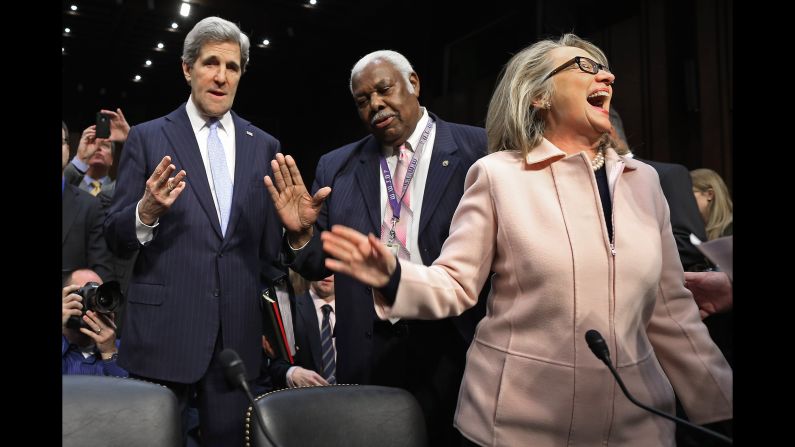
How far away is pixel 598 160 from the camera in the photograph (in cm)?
158

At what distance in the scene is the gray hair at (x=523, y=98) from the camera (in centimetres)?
158

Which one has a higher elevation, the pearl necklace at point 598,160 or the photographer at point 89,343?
the pearl necklace at point 598,160

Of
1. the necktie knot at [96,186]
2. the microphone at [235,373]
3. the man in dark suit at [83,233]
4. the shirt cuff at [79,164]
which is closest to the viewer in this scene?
the microphone at [235,373]

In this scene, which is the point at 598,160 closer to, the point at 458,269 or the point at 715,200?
the point at 458,269

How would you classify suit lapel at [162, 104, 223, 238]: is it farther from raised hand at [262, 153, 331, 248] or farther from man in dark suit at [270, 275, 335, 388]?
man in dark suit at [270, 275, 335, 388]

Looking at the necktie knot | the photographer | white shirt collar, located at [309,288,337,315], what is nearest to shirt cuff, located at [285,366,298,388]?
white shirt collar, located at [309,288,337,315]

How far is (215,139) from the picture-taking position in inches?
85.5

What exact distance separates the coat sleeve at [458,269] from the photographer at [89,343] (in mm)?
1422

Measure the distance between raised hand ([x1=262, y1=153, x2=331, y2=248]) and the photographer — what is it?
0.81 meters

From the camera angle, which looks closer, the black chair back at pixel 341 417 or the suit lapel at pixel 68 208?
the black chair back at pixel 341 417

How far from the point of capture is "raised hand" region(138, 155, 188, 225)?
189 centimetres

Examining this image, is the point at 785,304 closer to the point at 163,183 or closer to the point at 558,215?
the point at 558,215

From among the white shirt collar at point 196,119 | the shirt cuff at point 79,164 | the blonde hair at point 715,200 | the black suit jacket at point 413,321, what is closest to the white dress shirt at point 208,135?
the white shirt collar at point 196,119

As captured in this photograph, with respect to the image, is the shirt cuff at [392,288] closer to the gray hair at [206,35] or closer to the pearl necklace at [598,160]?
the pearl necklace at [598,160]
